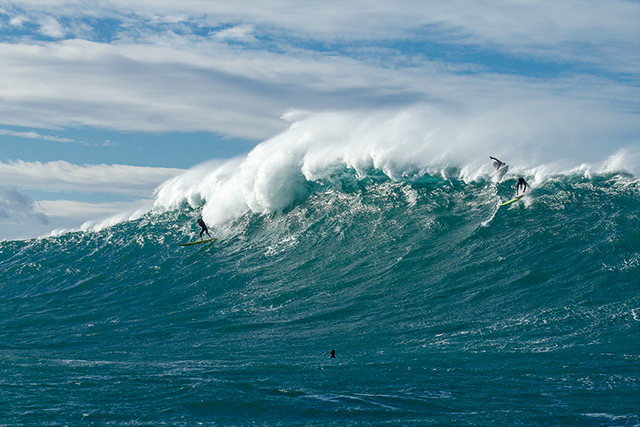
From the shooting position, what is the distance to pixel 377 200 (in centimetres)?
1931

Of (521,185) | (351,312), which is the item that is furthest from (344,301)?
(521,185)

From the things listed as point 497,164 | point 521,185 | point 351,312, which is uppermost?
point 497,164

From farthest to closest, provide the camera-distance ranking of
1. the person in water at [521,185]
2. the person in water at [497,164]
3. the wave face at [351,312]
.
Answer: the person in water at [497,164] → the person in water at [521,185] → the wave face at [351,312]

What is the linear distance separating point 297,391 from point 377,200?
11.2 m

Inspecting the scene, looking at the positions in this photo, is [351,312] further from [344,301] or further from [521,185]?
[521,185]

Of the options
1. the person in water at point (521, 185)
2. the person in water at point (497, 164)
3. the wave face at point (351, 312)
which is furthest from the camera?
the person in water at point (497, 164)

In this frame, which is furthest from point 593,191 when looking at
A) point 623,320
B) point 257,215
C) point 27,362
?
point 27,362

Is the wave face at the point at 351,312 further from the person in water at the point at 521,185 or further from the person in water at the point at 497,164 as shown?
the person in water at the point at 497,164

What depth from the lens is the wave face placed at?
826 centimetres

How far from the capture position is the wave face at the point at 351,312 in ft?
27.1

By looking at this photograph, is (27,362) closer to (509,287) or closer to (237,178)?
(509,287)

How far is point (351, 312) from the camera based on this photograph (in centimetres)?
1338

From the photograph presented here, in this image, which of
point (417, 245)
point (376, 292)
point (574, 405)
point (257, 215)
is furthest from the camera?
point (257, 215)

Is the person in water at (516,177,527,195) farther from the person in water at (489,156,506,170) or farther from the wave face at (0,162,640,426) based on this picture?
the person in water at (489,156,506,170)
